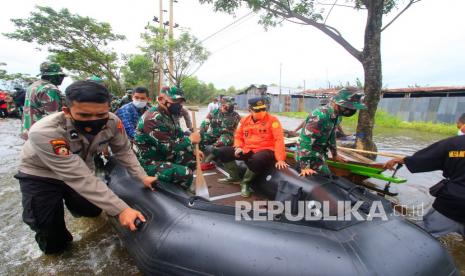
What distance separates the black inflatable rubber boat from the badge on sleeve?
786 mm

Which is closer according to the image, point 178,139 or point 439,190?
point 439,190

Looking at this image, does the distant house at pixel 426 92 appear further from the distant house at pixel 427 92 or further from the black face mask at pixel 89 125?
the black face mask at pixel 89 125

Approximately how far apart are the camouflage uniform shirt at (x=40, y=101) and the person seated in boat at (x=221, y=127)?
250cm

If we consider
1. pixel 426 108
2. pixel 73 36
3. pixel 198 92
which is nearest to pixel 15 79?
pixel 73 36

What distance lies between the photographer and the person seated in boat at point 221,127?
5.06 metres

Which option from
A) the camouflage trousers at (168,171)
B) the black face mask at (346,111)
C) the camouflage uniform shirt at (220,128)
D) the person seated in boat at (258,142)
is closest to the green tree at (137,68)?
the camouflage uniform shirt at (220,128)

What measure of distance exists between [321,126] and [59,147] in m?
2.61

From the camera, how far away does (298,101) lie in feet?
85.0

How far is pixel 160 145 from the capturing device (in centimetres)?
304

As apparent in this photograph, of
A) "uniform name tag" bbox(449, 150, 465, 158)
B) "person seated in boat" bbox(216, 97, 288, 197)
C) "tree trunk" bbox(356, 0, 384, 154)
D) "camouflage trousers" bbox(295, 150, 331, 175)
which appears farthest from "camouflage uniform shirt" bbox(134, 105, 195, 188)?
"tree trunk" bbox(356, 0, 384, 154)

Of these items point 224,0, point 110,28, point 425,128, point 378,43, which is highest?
point 110,28

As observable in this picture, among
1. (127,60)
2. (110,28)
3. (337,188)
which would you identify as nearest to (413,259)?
(337,188)

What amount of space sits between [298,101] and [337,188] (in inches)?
955

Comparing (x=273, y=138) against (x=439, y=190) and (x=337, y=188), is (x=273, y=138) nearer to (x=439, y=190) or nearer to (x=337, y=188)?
(x=337, y=188)
